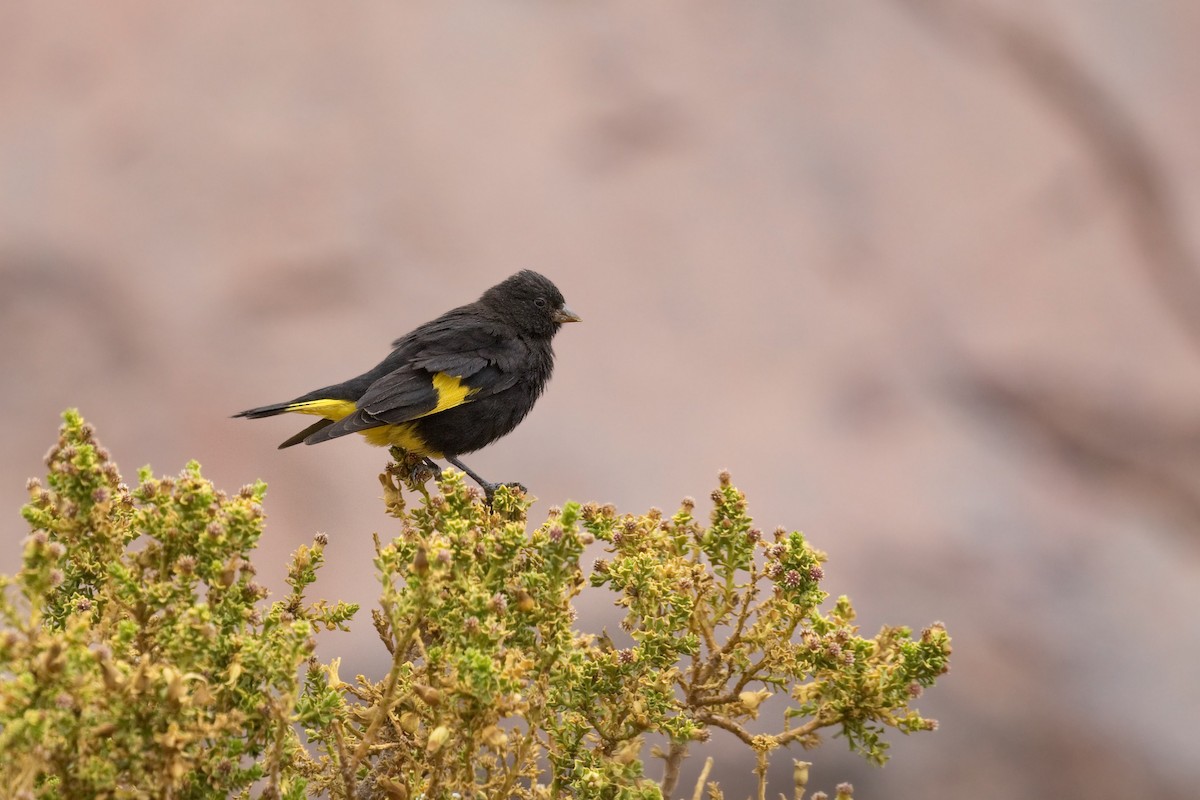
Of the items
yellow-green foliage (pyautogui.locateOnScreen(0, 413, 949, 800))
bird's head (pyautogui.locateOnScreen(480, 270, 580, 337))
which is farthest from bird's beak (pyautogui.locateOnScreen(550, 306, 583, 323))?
yellow-green foliage (pyautogui.locateOnScreen(0, 413, 949, 800))

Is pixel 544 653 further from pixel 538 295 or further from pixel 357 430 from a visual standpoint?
pixel 538 295

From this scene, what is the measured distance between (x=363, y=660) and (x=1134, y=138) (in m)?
4.08

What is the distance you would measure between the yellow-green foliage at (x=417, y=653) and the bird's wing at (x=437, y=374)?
75cm

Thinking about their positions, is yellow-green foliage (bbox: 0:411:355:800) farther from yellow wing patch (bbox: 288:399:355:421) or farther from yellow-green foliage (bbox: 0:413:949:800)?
yellow wing patch (bbox: 288:399:355:421)

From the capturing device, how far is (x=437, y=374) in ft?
8.72

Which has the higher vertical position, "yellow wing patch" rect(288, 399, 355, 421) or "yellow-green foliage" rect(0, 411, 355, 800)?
"yellow wing patch" rect(288, 399, 355, 421)

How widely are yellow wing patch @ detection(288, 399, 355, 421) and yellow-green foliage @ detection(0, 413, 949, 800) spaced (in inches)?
37.6

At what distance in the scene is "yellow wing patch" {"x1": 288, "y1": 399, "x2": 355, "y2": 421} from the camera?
262 cm

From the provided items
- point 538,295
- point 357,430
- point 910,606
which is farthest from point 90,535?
point 910,606

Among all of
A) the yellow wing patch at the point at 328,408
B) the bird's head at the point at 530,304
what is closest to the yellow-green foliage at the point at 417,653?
the yellow wing patch at the point at 328,408

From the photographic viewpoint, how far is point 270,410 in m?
2.50

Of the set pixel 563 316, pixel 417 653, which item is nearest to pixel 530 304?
pixel 563 316

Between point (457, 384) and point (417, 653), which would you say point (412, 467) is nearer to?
point (457, 384)

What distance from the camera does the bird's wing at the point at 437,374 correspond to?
247cm
